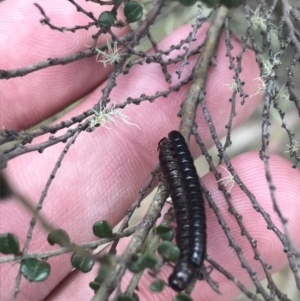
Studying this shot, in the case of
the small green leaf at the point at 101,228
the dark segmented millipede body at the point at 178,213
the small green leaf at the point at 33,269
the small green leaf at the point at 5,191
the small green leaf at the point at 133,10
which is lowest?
the dark segmented millipede body at the point at 178,213

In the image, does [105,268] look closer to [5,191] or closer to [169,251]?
[169,251]

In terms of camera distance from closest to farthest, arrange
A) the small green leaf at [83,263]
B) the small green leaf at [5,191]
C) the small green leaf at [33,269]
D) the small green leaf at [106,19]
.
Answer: the small green leaf at [5,191], the small green leaf at [33,269], the small green leaf at [83,263], the small green leaf at [106,19]

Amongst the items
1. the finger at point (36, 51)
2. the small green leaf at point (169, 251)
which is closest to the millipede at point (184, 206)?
the small green leaf at point (169, 251)

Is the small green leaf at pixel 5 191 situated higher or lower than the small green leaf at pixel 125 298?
higher

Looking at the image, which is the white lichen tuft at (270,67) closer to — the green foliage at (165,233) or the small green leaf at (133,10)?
the small green leaf at (133,10)

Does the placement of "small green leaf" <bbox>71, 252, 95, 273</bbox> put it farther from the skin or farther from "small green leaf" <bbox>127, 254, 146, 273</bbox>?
the skin

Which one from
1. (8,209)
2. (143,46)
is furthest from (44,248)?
(143,46)

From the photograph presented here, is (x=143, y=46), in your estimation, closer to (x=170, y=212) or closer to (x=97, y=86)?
(x=97, y=86)
